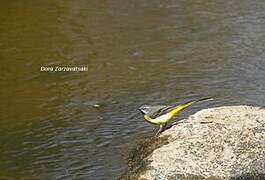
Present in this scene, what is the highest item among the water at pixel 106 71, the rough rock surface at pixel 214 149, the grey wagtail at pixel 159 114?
the grey wagtail at pixel 159 114

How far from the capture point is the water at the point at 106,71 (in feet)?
23.0

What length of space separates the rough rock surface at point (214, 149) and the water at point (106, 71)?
2.70ft

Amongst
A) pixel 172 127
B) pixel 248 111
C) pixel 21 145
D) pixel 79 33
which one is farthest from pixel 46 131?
pixel 79 33

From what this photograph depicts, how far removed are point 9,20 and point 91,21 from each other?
60.4 inches

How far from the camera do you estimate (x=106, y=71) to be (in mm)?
9352

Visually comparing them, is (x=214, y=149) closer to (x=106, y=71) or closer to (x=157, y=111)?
(x=157, y=111)

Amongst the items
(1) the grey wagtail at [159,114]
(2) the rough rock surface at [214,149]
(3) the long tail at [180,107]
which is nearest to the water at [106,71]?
(3) the long tail at [180,107]

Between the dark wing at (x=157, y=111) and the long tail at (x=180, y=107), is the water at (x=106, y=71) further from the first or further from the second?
the dark wing at (x=157, y=111)

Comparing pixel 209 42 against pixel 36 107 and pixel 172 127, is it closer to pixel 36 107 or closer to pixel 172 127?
pixel 36 107

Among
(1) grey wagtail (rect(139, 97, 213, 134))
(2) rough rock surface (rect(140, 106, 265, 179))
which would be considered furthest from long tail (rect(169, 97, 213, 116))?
(2) rough rock surface (rect(140, 106, 265, 179))

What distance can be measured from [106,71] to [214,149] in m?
3.88

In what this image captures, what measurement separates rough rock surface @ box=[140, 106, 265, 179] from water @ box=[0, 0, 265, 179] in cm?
82

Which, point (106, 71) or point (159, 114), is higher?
point (159, 114)

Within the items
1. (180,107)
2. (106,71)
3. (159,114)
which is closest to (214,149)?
(159,114)
